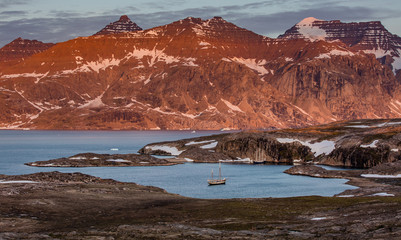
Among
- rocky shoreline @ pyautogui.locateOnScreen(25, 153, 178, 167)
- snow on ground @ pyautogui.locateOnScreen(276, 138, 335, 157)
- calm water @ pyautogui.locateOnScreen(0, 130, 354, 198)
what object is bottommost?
calm water @ pyautogui.locateOnScreen(0, 130, 354, 198)

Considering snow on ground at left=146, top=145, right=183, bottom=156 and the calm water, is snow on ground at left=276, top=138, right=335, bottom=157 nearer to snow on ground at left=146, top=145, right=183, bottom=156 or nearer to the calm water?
the calm water

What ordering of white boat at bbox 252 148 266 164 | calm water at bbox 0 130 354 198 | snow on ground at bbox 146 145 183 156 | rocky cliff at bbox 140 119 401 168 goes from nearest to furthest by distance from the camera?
1. calm water at bbox 0 130 354 198
2. rocky cliff at bbox 140 119 401 168
3. white boat at bbox 252 148 266 164
4. snow on ground at bbox 146 145 183 156

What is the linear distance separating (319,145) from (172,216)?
11318cm

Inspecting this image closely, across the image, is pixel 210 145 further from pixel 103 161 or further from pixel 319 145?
pixel 103 161

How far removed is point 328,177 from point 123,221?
7088 centimetres

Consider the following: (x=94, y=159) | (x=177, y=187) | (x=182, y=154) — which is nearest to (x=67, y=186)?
(x=177, y=187)

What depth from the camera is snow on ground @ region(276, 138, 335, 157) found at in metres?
155

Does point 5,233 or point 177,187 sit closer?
point 5,233

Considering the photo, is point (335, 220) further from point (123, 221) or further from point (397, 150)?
point (397, 150)

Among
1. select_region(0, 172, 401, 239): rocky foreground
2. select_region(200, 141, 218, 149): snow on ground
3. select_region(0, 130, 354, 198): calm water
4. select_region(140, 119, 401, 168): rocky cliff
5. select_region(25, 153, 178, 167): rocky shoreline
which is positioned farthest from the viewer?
select_region(200, 141, 218, 149): snow on ground

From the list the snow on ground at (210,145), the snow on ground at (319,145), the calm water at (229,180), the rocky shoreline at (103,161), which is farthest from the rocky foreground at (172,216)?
the snow on ground at (210,145)

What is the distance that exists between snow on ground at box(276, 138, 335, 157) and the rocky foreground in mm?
91295

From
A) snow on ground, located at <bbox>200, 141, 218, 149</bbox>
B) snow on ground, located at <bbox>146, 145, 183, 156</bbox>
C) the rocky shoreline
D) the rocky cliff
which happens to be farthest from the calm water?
snow on ground, located at <bbox>146, 145, 183, 156</bbox>

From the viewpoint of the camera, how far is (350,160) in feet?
465
